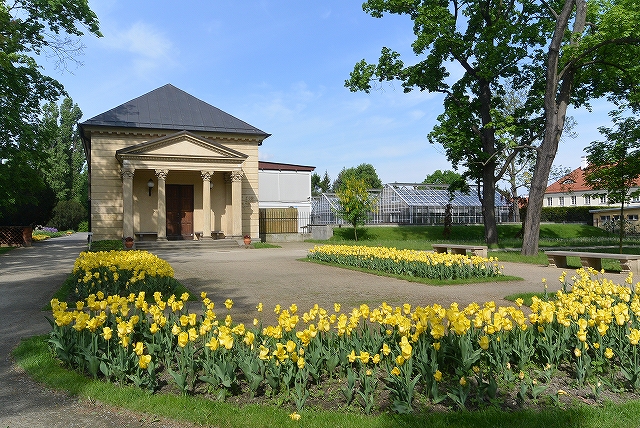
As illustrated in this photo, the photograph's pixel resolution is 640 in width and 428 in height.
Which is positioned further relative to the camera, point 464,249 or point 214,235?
point 214,235

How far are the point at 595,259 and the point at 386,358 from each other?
12068 millimetres

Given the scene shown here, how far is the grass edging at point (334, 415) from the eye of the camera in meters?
3.51

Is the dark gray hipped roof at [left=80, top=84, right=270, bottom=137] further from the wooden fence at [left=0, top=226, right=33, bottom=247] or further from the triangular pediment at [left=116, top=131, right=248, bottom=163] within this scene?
the wooden fence at [left=0, top=226, right=33, bottom=247]

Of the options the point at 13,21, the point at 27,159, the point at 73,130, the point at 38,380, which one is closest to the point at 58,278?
the point at 38,380

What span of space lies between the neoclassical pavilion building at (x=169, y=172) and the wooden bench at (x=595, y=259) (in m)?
17.4

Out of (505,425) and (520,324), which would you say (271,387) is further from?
(520,324)

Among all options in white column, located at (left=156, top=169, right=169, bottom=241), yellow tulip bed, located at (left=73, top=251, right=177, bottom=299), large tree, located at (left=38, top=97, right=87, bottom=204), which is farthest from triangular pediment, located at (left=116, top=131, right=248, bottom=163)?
large tree, located at (left=38, top=97, right=87, bottom=204)

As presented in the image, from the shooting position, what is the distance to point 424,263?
12023 mm

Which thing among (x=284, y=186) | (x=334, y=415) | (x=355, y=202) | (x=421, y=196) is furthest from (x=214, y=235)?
(x=334, y=415)

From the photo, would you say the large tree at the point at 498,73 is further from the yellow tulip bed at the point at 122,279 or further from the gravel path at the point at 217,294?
the yellow tulip bed at the point at 122,279

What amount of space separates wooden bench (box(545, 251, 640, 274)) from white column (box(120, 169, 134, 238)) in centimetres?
2024

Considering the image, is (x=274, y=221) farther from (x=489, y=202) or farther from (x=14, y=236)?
(x=14, y=236)

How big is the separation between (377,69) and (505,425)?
71.1 feet

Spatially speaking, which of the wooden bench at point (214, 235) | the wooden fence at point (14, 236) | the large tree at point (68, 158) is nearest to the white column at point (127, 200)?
the wooden bench at point (214, 235)
